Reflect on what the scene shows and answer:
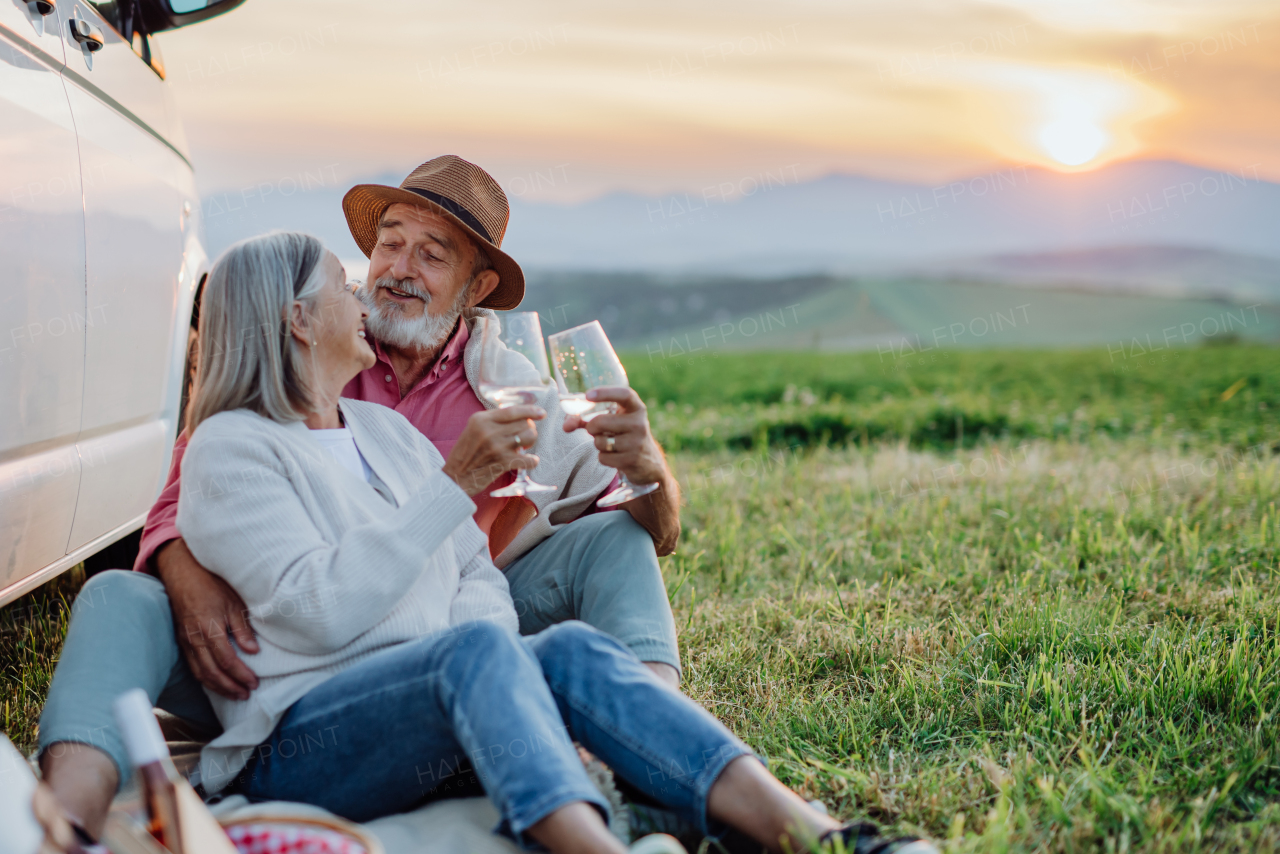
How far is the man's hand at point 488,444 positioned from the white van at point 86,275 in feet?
3.27

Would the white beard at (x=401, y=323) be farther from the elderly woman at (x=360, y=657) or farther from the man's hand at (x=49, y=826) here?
the man's hand at (x=49, y=826)

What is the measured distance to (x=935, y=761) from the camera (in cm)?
231

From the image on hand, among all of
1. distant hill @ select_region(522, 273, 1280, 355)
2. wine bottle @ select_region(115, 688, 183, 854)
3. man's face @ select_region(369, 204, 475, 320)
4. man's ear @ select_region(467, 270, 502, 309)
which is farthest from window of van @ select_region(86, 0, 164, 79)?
distant hill @ select_region(522, 273, 1280, 355)

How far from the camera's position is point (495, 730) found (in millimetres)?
1717

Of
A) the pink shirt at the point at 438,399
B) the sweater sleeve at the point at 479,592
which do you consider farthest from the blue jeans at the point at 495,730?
the pink shirt at the point at 438,399

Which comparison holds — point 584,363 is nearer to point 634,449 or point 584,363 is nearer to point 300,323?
point 634,449

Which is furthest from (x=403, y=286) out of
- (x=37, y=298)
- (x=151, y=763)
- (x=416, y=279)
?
(x=151, y=763)

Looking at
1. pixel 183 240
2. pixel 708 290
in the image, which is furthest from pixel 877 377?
pixel 708 290

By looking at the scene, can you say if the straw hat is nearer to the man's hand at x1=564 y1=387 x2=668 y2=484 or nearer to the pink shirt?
the pink shirt

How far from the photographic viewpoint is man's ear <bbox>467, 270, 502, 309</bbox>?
3047 mm

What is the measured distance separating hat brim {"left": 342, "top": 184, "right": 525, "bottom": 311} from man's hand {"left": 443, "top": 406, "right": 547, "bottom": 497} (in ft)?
3.33

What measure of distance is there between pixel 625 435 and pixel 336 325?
2.10 feet

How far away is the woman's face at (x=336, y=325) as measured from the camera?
6.91 ft

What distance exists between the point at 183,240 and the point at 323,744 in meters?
2.22
